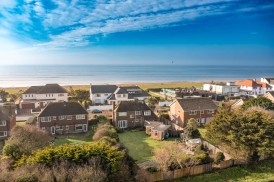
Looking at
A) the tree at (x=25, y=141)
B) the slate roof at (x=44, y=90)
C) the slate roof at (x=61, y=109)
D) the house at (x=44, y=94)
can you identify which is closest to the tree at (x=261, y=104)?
the slate roof at (x=61, y=109)

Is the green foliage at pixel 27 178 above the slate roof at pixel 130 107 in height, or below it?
below

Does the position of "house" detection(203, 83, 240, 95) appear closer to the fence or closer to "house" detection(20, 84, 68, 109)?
"house" detection(20, 84, 68, 109)

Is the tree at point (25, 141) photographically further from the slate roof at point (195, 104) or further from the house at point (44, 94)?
the house at point (44, 94)

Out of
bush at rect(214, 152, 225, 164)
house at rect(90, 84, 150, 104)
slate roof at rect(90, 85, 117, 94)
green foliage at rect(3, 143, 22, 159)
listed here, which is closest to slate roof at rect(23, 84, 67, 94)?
slate roof at rect(90, 85, 117, 94)

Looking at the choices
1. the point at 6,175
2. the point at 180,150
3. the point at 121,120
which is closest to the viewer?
the point at 6,175

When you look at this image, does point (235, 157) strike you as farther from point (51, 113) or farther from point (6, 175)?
point (51, 113)

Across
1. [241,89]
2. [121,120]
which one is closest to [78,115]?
[121,120]
